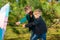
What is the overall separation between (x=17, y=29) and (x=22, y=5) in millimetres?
475

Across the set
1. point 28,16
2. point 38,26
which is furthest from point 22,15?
point 38,26

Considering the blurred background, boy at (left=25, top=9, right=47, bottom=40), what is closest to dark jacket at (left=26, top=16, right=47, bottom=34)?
boy at (left=25, top=9, right=47, bottom=40)

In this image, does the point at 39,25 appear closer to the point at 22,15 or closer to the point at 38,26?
the point at 38,26

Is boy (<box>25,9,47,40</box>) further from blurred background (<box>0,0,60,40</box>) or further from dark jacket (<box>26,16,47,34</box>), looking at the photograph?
blurred background (<box>0,0,60,40</box>)

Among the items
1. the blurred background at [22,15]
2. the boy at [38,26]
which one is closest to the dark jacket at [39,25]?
the boy at [38,26]

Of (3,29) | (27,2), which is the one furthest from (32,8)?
(3,29)

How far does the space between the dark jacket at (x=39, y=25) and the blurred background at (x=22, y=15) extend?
140mm

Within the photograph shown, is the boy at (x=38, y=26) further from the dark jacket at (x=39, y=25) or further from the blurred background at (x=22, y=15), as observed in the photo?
the blurred background at (x=22, y=15)

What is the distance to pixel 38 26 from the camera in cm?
407

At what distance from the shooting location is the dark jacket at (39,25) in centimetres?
405

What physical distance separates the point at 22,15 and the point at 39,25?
399 mm

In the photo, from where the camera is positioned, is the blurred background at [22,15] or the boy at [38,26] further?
the blurred background at [22,15]

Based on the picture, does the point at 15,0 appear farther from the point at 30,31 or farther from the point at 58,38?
the point at 58,38

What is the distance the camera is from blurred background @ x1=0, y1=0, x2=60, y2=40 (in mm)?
4219
